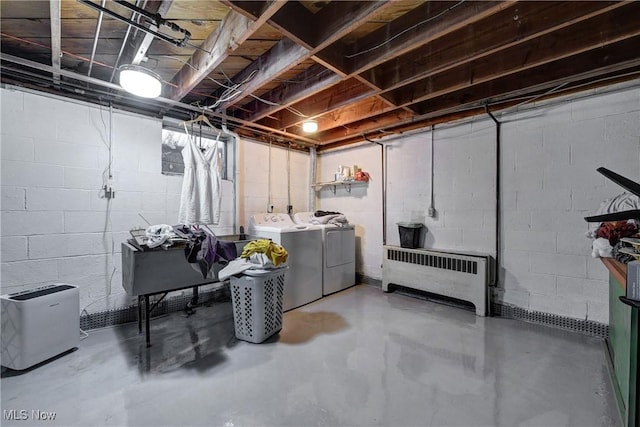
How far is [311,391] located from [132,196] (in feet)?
8.89

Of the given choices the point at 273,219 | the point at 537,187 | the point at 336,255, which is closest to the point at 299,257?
the point at 336,255

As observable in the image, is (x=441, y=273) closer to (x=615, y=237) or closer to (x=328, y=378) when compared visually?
(x=615, y=237)

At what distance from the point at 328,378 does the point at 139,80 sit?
2.68 metres

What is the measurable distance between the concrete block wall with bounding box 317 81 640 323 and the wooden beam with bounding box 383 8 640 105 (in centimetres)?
66

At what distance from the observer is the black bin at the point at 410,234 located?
3.65 metres

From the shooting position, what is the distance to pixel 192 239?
2371mm

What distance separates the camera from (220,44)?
81.2 inches

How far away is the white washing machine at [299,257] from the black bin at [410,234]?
117 cm

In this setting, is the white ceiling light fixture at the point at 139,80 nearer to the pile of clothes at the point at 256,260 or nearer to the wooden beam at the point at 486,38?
the pile of clothes at the point at 256,260

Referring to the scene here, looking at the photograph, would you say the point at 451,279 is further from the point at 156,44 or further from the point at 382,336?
the point at 156,44

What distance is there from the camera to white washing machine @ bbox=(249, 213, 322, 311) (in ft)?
10.6

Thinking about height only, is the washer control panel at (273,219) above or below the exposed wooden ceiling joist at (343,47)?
below

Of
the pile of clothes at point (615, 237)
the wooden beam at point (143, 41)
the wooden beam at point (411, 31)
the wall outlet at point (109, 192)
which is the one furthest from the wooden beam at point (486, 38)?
the wall outlet at point (109, 192)

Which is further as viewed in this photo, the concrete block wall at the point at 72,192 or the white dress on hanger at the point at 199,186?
the white dress on hanger at the point at 199,186
